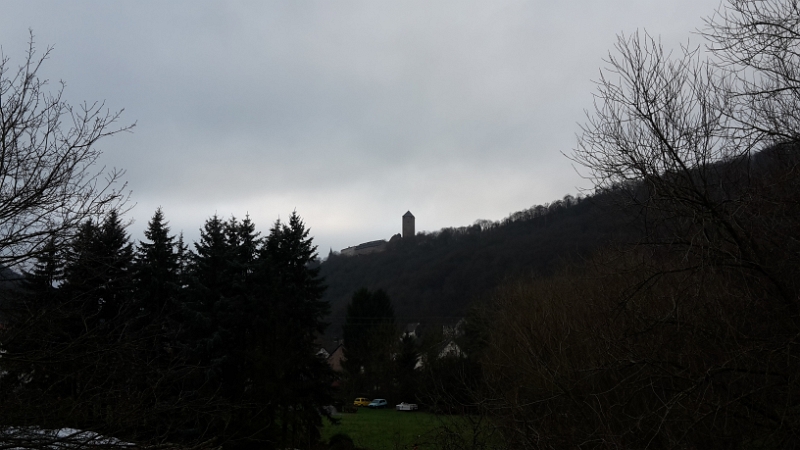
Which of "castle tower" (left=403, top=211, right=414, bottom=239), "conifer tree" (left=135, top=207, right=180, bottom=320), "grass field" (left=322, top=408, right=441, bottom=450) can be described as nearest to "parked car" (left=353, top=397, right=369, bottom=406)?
"grass field" (left=322, top=408, right=441, bottom=450)

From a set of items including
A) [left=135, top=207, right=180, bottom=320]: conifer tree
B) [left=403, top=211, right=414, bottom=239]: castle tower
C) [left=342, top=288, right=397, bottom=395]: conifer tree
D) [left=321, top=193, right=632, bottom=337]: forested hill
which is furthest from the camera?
[left=403, top=211, right=414, bottom=239]: castle tower

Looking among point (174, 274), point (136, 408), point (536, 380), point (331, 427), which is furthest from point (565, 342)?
point (331, 427)

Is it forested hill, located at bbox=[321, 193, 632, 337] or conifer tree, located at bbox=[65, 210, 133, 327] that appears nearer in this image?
conifer tree, located at bbox=[65, 210, 133, 327]

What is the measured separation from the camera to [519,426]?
9617mm

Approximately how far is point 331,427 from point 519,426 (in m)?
25.4

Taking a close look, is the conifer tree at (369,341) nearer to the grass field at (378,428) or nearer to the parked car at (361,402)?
the parked car at (361,402)

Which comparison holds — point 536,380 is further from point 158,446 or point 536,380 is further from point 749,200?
point 158,446

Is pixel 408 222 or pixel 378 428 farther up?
pixel 408 222

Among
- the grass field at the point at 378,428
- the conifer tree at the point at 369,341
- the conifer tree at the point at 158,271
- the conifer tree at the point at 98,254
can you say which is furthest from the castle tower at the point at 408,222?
the conifer tree at the point at 98,254

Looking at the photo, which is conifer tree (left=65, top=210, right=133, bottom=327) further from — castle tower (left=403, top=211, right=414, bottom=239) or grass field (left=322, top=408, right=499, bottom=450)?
castle tower (left=403, top=211, right=414, bottom=239)

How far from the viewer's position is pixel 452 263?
5953cm

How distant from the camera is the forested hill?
118 feet

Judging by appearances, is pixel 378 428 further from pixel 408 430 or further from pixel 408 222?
pixel 408 222

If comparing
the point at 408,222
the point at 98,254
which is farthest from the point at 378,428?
the point at 408,222
